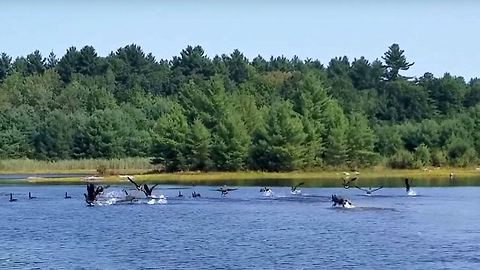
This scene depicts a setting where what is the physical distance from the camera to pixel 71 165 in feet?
398

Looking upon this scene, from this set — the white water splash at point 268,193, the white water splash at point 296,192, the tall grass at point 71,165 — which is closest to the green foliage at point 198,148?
the tall grass at point 71,165

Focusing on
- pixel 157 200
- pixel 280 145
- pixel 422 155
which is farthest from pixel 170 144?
pixel 157 200

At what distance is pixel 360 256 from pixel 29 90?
133 meters

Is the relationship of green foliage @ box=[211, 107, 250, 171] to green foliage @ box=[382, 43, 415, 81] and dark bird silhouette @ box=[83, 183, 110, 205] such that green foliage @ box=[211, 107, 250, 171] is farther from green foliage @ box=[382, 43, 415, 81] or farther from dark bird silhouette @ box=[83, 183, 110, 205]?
green foliage @ box=[382, 43, 415, 81]

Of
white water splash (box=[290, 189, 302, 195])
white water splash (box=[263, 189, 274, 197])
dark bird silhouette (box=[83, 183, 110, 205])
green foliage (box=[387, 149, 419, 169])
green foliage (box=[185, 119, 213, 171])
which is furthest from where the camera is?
green foliage (box=[387, 149, 419, 169])

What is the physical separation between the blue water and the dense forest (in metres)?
32.8

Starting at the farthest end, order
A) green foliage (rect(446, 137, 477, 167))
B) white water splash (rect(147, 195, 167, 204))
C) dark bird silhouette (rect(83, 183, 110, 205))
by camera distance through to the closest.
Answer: green foliage (rect(446, 137, 477, 167)) → white water splash (rect(147, 195, 167, 204)) → dark bird silhouette (rect(83, 183, 110, 205))

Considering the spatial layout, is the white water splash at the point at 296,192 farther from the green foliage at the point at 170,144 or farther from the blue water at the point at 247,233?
the green foliage at the point at 170,144

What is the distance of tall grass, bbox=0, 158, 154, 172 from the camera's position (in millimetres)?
114125

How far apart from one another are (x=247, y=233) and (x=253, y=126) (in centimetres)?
6815

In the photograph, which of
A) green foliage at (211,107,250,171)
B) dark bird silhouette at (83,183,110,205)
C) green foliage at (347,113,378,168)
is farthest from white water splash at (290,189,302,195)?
green foliage at (347,113,378,168)

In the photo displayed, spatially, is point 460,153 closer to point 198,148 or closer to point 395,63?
point 198,148

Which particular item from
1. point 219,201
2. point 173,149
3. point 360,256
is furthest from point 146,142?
point 360,256

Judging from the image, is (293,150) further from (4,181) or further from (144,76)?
(144,76)
